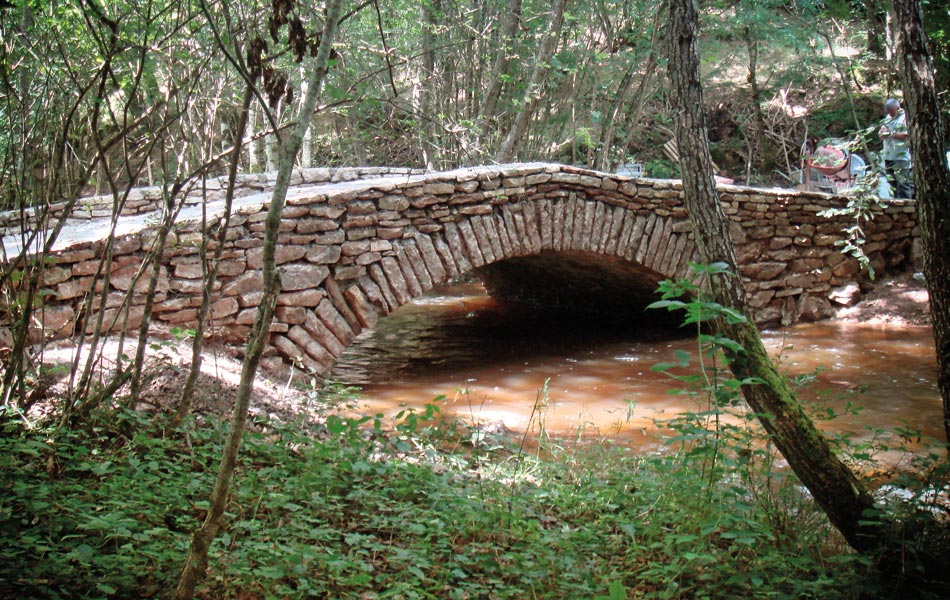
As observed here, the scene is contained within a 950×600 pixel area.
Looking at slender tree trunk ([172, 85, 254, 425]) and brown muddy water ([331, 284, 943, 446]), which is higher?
slender tree trunk ([172, 85, 254, 425])

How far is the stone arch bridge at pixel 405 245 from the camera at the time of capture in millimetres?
4156

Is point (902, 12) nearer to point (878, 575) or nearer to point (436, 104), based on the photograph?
point (878, 575)

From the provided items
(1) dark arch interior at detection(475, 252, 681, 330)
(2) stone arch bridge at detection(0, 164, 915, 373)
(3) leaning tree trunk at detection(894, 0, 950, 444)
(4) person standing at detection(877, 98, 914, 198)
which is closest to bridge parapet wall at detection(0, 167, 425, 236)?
(2) stone arch bridge at detection(0, 164, 915, 373)

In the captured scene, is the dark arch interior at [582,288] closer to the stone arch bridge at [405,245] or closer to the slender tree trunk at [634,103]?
the stone arch bridge at [405,245]

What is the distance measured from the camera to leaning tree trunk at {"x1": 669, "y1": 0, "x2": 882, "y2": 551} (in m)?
2.41

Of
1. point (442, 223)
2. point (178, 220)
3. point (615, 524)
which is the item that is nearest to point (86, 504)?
point (615, 524)

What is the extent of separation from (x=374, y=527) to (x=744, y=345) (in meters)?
1.37

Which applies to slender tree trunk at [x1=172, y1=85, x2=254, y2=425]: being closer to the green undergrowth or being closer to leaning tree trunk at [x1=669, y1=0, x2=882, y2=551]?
the green undergrowth

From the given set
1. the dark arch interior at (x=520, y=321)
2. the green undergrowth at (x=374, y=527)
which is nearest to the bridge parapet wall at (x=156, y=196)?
the dark arch interior at (x=520, y=321)

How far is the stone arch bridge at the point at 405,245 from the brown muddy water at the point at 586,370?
0.63 m

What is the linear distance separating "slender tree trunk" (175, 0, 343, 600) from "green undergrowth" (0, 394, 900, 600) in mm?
187

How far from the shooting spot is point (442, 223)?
5.27 metres

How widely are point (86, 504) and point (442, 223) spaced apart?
11.3ft

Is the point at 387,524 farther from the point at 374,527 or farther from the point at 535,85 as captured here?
the point at 535,85
